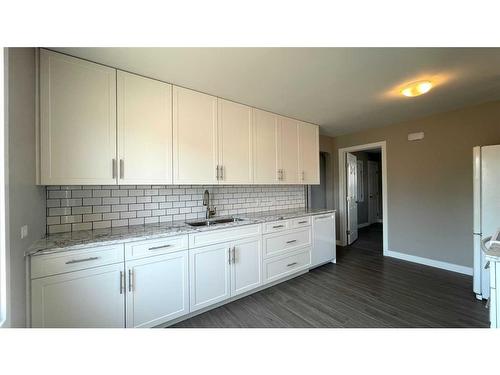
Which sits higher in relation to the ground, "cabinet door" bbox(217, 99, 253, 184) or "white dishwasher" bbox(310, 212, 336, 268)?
"cabinet door" bbox(217, 99, 253, 184)

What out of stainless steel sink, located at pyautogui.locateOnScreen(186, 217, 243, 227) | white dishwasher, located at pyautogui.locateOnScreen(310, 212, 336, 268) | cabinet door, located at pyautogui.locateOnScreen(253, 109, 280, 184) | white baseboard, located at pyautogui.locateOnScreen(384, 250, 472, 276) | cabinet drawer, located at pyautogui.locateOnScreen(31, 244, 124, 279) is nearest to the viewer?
cabinet drawer, located at pyautogui.locateOnScreen(31, 244, 124, 279)

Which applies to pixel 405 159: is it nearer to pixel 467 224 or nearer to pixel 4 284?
pixel 467 224

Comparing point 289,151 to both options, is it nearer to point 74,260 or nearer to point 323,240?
point 323,240

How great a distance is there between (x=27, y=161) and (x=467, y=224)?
4.78 meters

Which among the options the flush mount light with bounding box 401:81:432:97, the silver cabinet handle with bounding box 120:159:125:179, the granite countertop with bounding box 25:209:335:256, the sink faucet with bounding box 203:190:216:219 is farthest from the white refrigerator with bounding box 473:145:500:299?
the silver cabinet handle with bounding box 120:159:125:179

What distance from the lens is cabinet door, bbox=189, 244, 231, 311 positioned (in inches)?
73.9

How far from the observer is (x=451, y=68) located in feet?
5.85

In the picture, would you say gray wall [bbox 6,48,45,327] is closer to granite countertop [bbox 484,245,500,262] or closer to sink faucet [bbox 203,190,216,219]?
sink faucet [bbox 203,190,216,219]

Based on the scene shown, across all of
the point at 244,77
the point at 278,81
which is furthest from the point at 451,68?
the point at 244,77

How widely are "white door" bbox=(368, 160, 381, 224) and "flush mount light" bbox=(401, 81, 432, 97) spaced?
477cm

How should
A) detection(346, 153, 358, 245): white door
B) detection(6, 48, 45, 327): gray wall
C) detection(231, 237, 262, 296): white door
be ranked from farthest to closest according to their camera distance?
detection(346, 153, 358, 245): white door → detection(231, 237, 262, 296): white door → detection(6, 48, 45, 327): gray wall

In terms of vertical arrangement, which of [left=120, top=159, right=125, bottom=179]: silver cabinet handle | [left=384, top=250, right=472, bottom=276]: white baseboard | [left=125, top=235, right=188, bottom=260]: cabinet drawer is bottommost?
[left=384, top=250, right=472, bottom=276]: white baseboard

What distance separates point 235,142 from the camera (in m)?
2.48

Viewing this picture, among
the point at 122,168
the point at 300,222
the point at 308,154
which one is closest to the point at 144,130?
the point at 122,168
